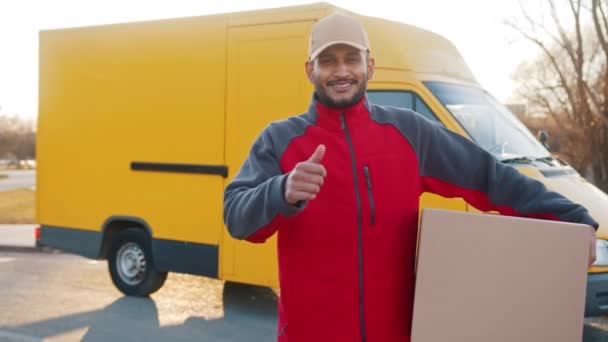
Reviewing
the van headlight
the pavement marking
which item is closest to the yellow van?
the van headlight

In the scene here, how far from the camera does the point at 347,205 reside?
7.02 feet

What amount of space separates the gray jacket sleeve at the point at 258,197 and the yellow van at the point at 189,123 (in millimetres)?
3329

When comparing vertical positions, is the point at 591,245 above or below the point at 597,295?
above

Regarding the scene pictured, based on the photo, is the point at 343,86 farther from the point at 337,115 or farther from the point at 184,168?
the point at 184,168

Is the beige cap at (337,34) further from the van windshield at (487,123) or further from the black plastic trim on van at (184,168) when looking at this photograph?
the black plastic trim on van at (184,168)

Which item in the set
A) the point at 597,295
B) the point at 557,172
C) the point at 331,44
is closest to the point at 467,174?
the point at 331,44

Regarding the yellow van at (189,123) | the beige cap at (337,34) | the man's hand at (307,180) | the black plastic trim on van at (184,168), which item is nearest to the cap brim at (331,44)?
the beige cap at (337,34)

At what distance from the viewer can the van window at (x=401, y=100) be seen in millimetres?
5629

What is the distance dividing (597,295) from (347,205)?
Answer: 3.52 meters

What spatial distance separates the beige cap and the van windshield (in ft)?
11.4

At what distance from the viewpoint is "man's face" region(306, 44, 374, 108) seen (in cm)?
226

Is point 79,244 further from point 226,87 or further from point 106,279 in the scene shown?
point 226,87

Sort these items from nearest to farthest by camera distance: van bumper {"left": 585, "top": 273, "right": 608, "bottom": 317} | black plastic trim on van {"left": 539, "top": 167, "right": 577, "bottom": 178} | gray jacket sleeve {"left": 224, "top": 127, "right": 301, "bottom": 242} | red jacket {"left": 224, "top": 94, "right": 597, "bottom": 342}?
1. gray jacket sleeve {"left": 224, "top": 127, "right": 301, "bottom": 242}
2. red jacket {"left": 224, "top": 94, "right": 597, "bottom": 342}
3. van bumper {"left": 585, "top": 273, "right": 608, "bottom": 317}
4. black plastic trim on van {"left": 539, "top": 167, "right": 577, "bottom": 178}

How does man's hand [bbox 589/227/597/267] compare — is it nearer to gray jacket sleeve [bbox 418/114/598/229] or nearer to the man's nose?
gray jacket sleeve [bbox 418/114/598/229]
